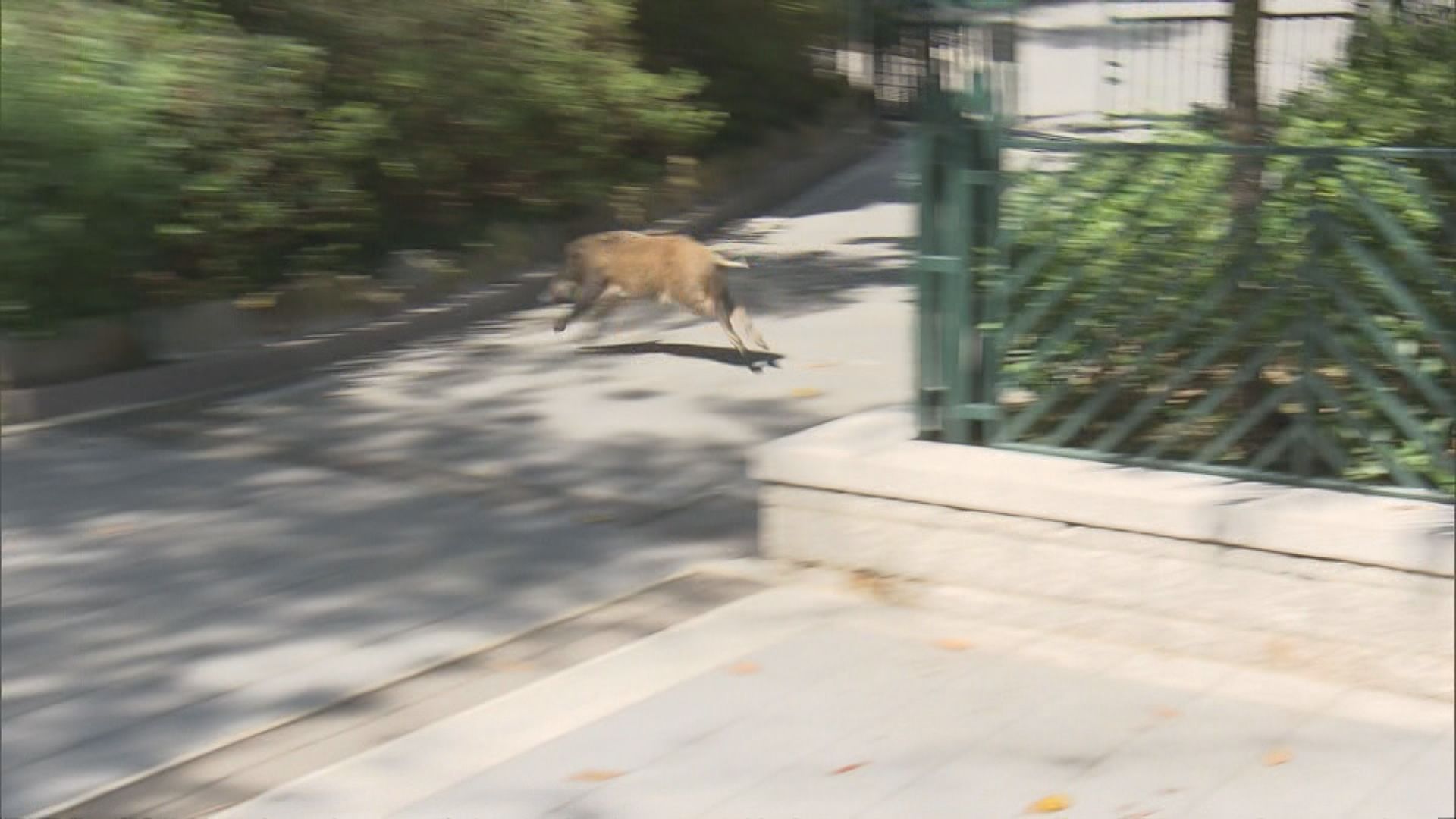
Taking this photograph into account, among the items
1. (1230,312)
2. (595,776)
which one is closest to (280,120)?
(595,776)

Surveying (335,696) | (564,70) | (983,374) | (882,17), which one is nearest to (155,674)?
(335,696)

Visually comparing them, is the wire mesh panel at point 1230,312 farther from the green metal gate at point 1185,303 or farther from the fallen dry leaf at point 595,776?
the fallen dry leaf at point 595,776

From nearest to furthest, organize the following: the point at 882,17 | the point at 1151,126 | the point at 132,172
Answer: the point at 132,172, the point at 1151,126, the point at 882,17

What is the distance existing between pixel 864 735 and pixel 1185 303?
5.31 feet

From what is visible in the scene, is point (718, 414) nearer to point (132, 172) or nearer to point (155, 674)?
point (155, 674)

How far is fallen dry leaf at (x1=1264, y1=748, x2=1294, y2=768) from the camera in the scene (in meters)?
4.01

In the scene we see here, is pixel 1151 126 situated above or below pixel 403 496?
above

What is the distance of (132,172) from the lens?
3.84 metres

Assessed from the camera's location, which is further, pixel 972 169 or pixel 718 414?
pixel 718 414

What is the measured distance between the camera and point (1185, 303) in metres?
4.93

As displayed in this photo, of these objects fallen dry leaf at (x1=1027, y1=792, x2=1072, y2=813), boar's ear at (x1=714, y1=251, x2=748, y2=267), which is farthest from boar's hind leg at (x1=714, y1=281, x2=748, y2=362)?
fallen dry leaf at (x1=1027, y1=792, x2=1072, y2=813)

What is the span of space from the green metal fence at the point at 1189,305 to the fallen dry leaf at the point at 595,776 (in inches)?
67.5

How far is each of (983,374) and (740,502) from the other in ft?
5.43

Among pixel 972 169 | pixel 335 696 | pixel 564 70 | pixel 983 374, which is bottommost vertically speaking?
pixel 335 696
